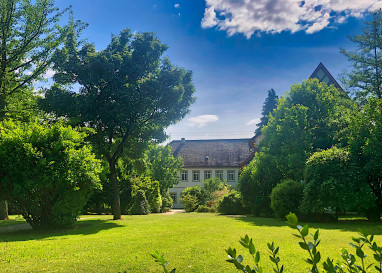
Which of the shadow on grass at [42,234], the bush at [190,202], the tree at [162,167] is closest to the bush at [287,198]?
the shadow on grass at [42,234]

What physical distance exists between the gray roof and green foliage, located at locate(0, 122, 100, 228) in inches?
1571

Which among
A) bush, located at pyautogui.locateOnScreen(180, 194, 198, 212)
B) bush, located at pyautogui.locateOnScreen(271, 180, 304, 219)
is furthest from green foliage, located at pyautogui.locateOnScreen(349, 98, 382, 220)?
bush, located at pyautogui.locateOnScreen(180, 194, 198, 212)

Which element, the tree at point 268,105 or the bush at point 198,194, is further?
the tree at point 268,105

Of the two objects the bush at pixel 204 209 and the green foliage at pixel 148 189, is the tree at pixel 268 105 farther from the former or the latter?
the green foliage at pixel 148 189

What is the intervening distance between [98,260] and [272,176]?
17.5 metres

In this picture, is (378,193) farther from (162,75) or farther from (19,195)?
(19,195)

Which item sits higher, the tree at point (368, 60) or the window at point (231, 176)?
the tree at point (368, 60)

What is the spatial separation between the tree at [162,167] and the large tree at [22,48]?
21069 mm

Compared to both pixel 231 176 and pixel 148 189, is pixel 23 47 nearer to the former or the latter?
pixel 148 189

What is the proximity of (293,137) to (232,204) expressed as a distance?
9.17 m

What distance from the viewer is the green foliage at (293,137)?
20234 mm

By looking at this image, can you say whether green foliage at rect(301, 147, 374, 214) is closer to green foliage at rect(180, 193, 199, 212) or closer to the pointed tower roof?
the pointed tower roof

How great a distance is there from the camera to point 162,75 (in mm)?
19375

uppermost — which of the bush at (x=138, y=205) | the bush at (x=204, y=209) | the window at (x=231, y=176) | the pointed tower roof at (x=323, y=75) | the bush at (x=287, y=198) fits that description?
the pointed tower roof at (x=323, y=75)
